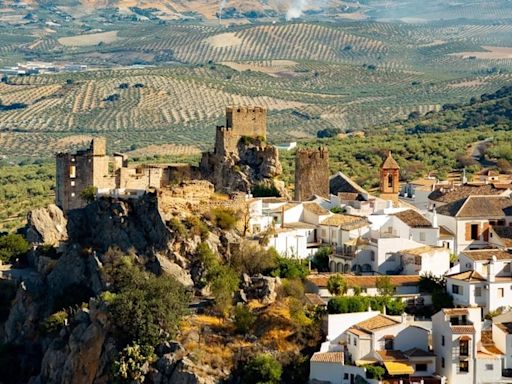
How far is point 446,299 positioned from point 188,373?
7100mm

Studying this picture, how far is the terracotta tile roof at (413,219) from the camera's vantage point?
156 ft

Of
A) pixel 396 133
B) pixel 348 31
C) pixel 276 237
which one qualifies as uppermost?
pixel 348 31

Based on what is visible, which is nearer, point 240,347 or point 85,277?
point 240,347

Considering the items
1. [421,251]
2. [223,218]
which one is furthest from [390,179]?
[223,218]

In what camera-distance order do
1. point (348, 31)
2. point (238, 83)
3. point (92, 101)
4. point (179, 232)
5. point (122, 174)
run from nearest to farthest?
point (179, 232), point (122, 174), point (92, 101), point (238, 83), point (348, 31)

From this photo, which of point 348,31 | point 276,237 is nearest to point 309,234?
point 276,237

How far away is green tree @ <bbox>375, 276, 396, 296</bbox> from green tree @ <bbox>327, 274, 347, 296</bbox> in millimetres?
900

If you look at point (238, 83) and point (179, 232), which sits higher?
point (238, 83)

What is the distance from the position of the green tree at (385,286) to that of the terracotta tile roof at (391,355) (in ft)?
10.8

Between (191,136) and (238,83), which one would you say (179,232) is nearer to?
(191,136)

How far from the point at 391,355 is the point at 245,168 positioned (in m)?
16.8

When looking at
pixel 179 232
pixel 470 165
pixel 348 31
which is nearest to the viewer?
pixel 179 232

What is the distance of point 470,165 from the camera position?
240 feet

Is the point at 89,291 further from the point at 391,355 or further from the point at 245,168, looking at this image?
the point at 245,168
